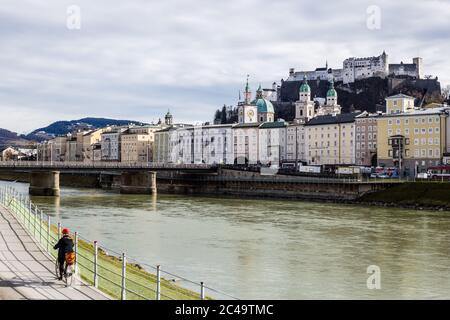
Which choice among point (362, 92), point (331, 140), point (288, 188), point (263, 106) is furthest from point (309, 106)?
point (288, 188)

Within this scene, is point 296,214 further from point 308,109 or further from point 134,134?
point 134,134

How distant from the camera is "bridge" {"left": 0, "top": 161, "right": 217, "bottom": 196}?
75812mm

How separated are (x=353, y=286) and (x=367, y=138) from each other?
259 feet

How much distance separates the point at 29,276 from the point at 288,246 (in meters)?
18.1

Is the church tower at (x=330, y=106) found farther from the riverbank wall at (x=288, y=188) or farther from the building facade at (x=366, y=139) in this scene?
the riverbank wall at (x=288, y=188)

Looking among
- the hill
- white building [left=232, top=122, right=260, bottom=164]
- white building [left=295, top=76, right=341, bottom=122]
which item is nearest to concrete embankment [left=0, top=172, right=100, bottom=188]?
white building [left=232, top=122, right=260, bottom=164]

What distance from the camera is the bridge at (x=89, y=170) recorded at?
249 feet

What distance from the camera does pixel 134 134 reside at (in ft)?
505

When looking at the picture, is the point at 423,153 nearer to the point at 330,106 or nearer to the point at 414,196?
the point at 414,196

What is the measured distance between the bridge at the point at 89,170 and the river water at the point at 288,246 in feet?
76.3

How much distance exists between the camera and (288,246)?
3100 cm

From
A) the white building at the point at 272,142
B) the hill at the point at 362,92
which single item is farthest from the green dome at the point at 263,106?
the white building at the point at 272,142

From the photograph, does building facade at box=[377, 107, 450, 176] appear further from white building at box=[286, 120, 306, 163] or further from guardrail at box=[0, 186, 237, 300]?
guardrail at box=[0, 186, 237, 300]
